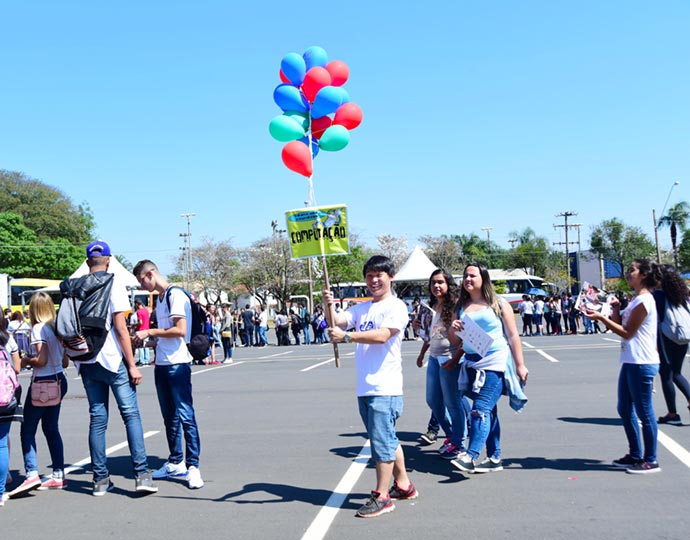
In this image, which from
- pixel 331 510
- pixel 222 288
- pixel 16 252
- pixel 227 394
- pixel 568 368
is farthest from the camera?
pixel 222 288

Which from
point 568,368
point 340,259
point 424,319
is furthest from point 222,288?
point 424,319

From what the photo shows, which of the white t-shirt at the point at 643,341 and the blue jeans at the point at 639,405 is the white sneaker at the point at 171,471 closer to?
the blue jeans at the point at 639,405

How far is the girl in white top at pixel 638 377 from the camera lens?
5949 mm

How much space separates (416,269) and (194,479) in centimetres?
3103

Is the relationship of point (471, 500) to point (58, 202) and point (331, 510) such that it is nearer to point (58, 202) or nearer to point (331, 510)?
point (331, 510)

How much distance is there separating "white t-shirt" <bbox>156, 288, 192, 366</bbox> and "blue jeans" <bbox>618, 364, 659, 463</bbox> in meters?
3.68

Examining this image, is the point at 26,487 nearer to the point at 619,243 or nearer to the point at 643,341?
the point at 643,341

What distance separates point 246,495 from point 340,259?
6091 cm

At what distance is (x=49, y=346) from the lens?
616 cm

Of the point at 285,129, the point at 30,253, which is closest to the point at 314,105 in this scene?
the point at 285,129

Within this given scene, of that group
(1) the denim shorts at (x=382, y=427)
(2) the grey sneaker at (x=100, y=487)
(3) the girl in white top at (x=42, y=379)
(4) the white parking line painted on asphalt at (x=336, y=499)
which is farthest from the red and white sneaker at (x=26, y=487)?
(1) the denim shorts at (x=382, y=427)

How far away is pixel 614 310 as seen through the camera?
6.86 m

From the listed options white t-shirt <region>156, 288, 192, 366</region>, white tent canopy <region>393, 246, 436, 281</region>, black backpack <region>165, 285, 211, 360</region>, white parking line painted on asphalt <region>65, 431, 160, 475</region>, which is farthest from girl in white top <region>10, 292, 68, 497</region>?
white tent canopy <region>393, 246, 436, 281</region>

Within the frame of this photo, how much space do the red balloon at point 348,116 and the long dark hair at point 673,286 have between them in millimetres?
4282
